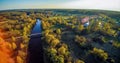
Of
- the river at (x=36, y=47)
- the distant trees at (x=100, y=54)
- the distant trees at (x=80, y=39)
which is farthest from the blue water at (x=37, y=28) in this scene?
the distant trees at (x=100, y=54)

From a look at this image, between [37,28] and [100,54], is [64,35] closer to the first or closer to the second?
[37,28]

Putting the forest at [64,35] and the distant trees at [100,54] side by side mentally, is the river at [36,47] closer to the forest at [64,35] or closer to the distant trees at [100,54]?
the forest at [64,35]

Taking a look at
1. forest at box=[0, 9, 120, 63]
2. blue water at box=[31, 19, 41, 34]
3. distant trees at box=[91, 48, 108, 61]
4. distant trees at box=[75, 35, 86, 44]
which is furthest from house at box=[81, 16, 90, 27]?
blue water at box=[31, 19, 41, 34]

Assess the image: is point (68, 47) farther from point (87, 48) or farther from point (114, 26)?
point (114, 26)

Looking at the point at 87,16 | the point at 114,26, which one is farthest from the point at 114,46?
the point at 87,16

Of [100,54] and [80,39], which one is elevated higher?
[80,39]

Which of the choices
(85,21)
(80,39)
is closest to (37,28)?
(80,39)
